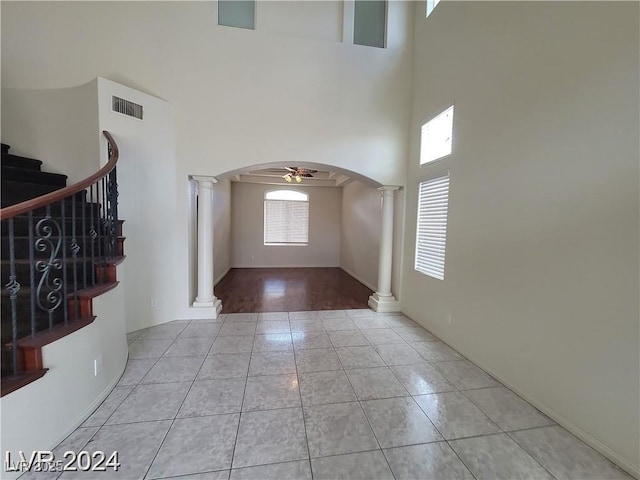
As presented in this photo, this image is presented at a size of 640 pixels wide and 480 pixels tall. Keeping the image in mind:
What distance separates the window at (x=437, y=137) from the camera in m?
3.22

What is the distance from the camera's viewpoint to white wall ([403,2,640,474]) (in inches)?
61.9

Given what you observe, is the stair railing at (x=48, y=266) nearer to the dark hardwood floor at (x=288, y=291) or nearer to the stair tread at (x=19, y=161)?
the stair tread at (x=19, y=161)

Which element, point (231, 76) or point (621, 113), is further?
point (231, 76)

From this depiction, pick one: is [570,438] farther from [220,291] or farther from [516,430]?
[220,291]

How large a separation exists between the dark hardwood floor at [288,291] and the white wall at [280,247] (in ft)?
1.90

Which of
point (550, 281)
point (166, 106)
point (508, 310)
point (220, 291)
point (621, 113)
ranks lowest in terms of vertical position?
point (220, 291)

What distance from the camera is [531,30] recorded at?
7.02 ft

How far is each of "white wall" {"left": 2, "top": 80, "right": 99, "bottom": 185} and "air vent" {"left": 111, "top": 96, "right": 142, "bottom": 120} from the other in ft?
1.35

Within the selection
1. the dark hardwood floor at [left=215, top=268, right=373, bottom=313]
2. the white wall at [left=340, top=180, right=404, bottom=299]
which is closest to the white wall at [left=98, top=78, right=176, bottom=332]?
Result: the dark hardwood floor at [left=215, top=268, right=373, bottom=313]

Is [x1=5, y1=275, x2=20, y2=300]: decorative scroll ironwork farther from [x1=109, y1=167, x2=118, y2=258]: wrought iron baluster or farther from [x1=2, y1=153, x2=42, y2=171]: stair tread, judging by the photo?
[x1=2, y1=153, x2=42, y2=171]: stair tread

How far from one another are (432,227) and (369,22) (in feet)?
11.1

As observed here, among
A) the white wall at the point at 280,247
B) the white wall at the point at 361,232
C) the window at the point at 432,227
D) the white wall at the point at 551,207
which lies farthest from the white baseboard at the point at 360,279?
the white wall at the point at 551,207

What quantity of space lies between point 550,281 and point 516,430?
1.12 metres

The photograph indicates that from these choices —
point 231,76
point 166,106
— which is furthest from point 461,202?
point 166,106
